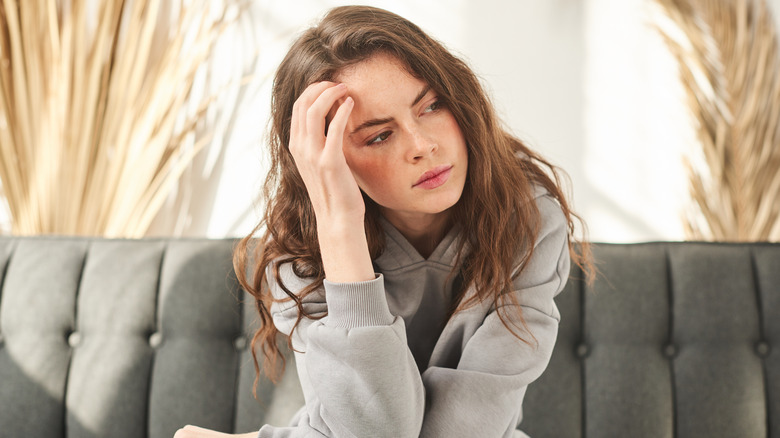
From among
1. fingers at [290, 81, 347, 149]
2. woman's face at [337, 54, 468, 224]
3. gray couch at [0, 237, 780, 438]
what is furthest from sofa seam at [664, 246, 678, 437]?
fingers at [290, 81, 347, 149]

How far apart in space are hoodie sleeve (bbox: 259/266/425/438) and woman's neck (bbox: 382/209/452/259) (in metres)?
0.22

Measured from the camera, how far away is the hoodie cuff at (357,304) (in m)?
0.86

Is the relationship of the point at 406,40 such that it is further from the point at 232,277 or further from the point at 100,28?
the point at 100,28

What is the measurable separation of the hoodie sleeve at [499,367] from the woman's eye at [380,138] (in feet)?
1.07

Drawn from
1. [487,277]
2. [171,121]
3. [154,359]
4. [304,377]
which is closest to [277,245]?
[304,377]

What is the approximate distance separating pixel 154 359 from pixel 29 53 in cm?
95

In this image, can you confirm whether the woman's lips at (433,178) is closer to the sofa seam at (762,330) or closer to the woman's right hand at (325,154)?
the woman's right hand at (325,154)

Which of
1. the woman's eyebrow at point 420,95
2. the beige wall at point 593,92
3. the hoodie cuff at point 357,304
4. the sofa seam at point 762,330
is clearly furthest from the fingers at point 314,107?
the sofa seam at point 762,330

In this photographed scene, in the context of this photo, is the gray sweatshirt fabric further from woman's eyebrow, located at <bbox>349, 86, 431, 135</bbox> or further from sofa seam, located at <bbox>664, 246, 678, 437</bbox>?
sofa seam, located at <bbox>664, 246, 678, 437</bbox>

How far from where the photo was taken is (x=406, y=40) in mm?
898

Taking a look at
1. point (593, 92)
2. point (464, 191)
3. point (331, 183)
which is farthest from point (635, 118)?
point (331, 183)

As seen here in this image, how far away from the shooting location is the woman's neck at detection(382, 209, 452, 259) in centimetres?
107

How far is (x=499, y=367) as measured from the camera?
93 centimetres

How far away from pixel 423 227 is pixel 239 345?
54 centimetres
